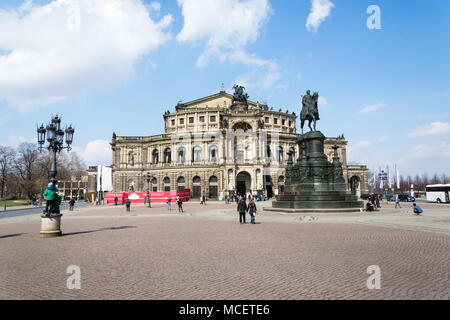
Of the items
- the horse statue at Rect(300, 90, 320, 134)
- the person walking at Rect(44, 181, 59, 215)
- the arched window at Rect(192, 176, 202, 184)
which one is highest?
the horse statue at Rect(300, 90, 320, 134)

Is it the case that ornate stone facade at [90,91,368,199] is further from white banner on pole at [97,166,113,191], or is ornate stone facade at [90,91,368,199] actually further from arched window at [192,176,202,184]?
white banner on pole at [97,166,113,191]

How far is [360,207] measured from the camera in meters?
23.8

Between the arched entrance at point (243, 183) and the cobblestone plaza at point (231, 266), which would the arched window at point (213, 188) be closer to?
the arched entrance at point (243, 183)

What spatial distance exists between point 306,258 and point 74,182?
102371 millimetres

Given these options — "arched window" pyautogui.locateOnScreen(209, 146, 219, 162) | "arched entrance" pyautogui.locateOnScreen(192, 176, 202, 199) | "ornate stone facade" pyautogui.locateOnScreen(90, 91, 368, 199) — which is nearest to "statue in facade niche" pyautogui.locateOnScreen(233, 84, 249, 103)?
"ornate stone facade" pyautogui.locateOnScreen(90, 91, 368, 199)

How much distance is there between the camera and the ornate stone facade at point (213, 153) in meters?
62.3

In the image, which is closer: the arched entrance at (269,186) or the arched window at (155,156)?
the arched entrance at (269,186)

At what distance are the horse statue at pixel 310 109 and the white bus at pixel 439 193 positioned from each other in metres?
26.5

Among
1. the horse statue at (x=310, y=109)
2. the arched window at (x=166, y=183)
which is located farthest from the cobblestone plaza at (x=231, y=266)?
the arched window at (x=166, y=183)

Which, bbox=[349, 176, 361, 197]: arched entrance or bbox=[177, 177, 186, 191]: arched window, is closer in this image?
bbox=[177, 177, 186, 191]: arched window

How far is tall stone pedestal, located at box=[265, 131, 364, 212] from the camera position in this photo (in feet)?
75.4

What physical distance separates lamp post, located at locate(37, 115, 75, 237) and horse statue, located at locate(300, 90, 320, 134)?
17.7 m

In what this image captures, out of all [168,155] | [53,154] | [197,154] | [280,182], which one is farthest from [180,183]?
[53,154]
